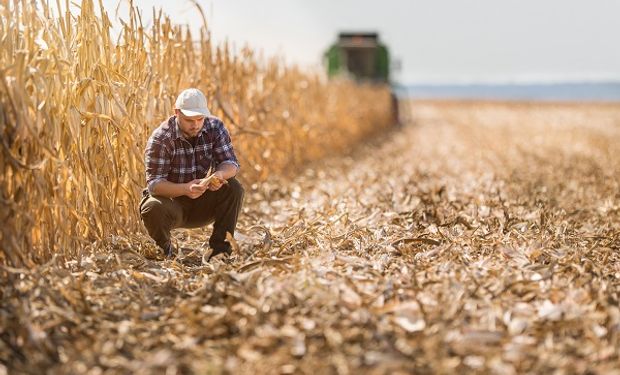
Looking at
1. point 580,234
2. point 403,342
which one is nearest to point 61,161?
point 403,342

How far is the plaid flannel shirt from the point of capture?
5.22m

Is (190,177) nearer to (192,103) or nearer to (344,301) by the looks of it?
(192,103)

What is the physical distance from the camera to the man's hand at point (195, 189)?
16.7 feet

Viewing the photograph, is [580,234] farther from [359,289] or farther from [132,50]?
[132,50]

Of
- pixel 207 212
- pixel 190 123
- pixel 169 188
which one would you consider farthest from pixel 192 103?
pixel 207 212

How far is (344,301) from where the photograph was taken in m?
4.09

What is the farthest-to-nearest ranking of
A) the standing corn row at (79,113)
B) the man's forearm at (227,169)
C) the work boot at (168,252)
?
the work boot at (168,252), the man's forearm at (227,169), the standing corn row at (79,113)

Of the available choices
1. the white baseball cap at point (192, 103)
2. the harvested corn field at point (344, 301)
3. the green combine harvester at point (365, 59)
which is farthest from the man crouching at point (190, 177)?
the green combine harvester at point (365, 59)

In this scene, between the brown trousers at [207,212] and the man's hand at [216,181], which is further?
the brown trousers at [207,212]

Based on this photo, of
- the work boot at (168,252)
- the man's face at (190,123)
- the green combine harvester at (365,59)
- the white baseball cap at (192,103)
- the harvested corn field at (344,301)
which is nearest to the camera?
the harvested corn field at (344,301)

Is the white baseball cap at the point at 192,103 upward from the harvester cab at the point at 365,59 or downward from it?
downward

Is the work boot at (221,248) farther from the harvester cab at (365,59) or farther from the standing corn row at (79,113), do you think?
the harvester cab at (365,59)

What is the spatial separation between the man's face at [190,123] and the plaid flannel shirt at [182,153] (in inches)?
2.2

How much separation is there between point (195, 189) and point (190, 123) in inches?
16.1
